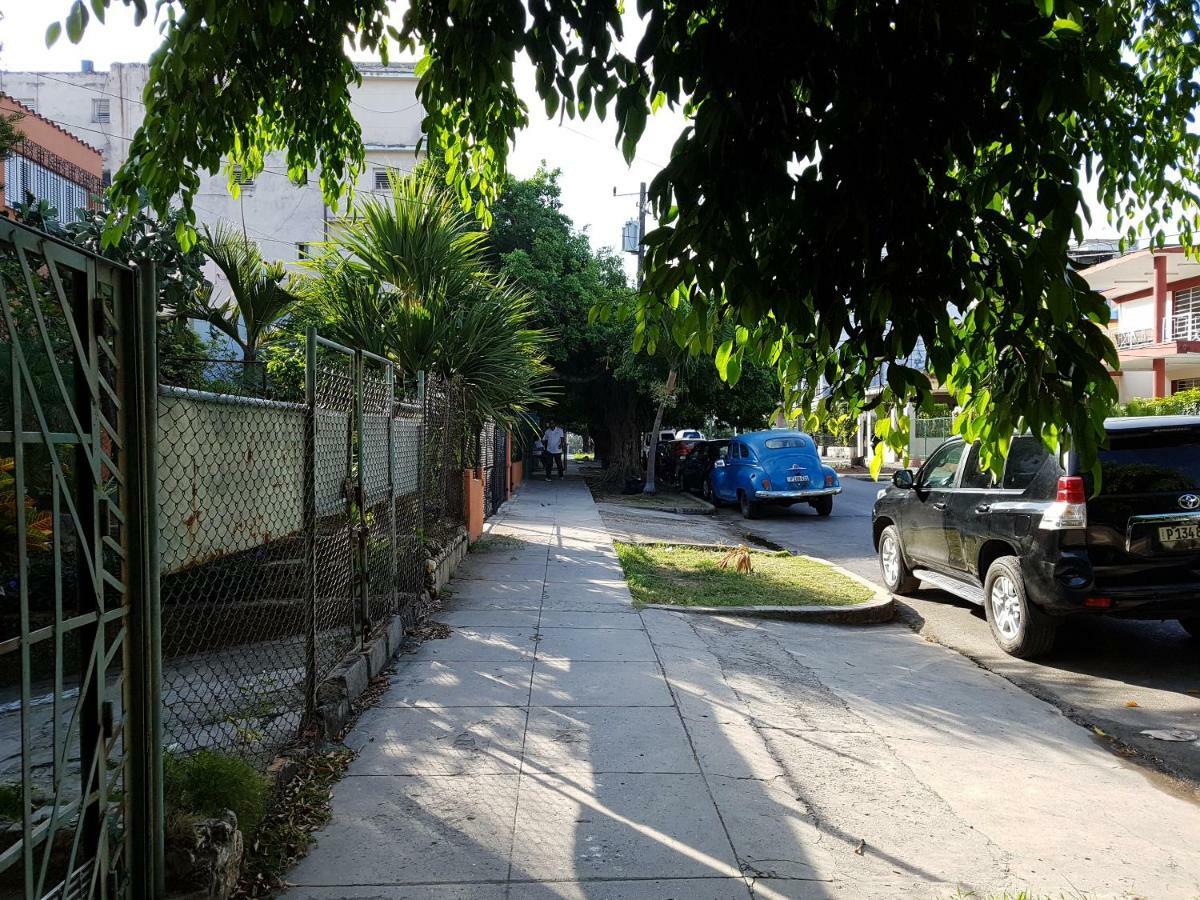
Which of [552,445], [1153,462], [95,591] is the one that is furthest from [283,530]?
[552,445]

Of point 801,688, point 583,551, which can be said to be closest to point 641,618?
point 801,688

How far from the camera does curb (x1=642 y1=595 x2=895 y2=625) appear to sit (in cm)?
830

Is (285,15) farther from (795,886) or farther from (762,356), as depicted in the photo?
(795,886)

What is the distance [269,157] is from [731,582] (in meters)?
29.7

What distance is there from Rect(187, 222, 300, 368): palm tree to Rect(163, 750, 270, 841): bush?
7.27 metres

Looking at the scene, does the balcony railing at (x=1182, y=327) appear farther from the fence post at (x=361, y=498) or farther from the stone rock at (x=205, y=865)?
the stone rock at (x=205, y=865)

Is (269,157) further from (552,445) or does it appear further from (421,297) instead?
(421,297)

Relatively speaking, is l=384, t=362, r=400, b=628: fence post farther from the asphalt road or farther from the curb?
the asphalt road

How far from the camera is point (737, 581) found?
9945 mm

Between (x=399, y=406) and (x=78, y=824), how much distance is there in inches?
206

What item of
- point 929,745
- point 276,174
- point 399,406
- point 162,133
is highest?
point 276,174

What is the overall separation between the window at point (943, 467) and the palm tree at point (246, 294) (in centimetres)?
715

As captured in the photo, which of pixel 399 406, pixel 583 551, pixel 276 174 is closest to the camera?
pixel 399 406

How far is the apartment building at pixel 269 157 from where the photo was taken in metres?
33.4
